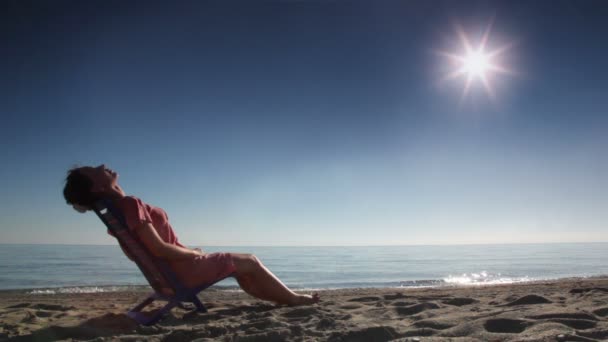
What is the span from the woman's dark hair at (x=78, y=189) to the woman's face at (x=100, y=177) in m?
0.03

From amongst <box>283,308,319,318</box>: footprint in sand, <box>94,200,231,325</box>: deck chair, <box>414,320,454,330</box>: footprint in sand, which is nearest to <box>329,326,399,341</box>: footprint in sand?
<box>414,320,454,330</box>: footprint in sand

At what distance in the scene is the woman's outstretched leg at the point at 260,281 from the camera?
4.19 metres

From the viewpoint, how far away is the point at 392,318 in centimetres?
378

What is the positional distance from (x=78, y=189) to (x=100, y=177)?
0.66 ft

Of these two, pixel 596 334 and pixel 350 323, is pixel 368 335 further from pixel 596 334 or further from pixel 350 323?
pixel 596 334

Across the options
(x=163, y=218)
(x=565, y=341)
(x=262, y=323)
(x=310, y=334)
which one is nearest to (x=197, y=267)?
(x=163, y=218)

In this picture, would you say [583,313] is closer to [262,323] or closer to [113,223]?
[262,323]

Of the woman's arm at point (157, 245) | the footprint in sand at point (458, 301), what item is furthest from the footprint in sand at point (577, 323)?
the woman's arm at point (157, 245)

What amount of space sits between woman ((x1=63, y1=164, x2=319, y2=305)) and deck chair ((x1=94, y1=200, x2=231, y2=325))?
59 mm

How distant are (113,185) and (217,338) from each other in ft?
5.48

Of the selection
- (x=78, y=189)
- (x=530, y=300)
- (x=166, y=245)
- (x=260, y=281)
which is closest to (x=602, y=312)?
(x=530, y=300)

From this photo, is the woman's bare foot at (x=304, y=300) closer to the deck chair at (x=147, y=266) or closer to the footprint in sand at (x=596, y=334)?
the deck chair at (x=147, y=266)

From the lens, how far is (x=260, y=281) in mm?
4312

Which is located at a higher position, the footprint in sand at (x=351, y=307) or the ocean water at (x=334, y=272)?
the footprint in sand at (x=351, y=307)
